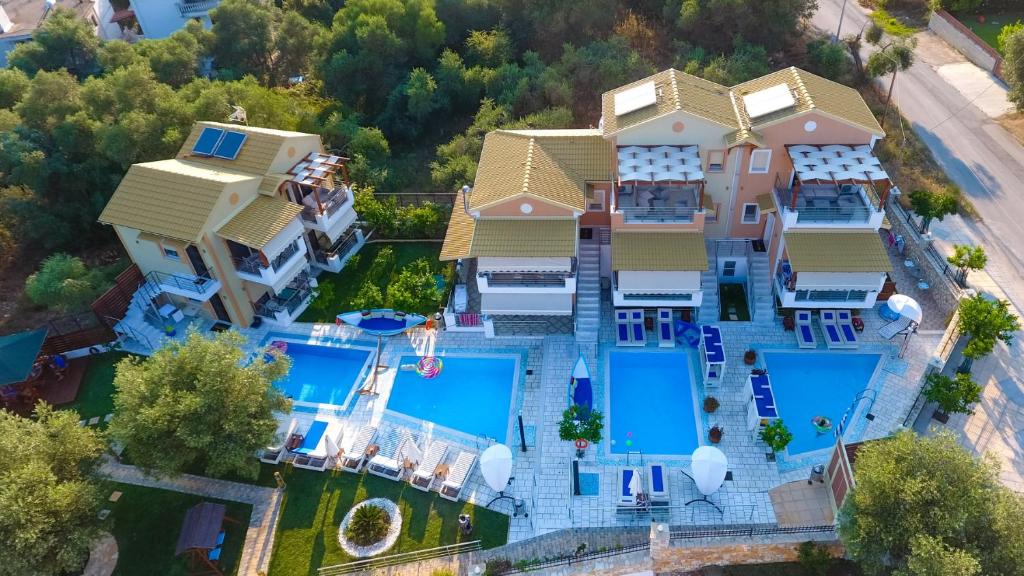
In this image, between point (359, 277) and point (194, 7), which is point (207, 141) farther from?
point (194, 7)

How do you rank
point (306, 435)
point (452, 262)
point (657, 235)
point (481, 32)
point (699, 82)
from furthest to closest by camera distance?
point (481, 32), point (452, 262), point (699, 82), point (657, 235), point (306, 435)

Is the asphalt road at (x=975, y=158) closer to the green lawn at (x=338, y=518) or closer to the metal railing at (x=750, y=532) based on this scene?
the metal railing at (x=750, y=532)

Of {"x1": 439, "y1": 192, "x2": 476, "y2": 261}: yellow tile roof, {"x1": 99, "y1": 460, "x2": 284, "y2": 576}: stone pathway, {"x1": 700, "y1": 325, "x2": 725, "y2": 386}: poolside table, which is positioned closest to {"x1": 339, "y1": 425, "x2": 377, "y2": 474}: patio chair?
{"x1": 99, "y1": 460, "x2": 284, "y2": 576}: stone pathway

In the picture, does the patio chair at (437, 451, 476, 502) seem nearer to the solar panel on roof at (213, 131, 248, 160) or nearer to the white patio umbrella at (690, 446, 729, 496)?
the white patio umbrella at (690, 446, 729, 496)

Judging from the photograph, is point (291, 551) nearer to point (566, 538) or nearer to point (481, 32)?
point (566, 538)


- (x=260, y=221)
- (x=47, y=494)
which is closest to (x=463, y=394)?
(x=260, y=221)

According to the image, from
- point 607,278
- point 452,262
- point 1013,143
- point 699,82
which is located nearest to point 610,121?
point 699,82

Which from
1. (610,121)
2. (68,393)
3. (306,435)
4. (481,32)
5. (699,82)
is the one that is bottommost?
(306,435)
